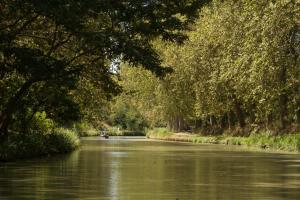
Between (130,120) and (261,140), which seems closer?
(261,140)

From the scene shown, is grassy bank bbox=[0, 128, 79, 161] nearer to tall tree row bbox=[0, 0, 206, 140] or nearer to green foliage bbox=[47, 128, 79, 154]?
green foliage bbox=[47, 128, 79, 154]

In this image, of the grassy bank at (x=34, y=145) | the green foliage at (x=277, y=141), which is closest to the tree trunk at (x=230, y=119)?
the green foliage at (x=277, y=141)

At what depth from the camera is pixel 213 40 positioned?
64.8 meters

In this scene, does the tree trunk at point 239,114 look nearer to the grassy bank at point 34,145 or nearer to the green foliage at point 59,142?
the green foliage at point 59,142

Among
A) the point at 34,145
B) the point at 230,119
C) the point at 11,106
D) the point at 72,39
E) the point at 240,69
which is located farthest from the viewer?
the point at 230,119

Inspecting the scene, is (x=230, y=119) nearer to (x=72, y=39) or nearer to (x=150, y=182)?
(x=72, y=39)

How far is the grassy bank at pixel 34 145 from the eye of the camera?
34.7 metres

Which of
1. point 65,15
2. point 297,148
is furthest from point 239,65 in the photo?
point 65,15

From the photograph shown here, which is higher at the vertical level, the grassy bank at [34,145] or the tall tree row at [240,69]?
the tall tree row at [240,69]

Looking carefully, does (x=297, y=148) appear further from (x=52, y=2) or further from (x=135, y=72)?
(x=135, y=72)

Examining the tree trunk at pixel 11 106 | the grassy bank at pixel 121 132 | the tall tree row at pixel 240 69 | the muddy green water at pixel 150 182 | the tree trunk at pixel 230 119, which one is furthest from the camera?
the grassy bank at pixel 121 132

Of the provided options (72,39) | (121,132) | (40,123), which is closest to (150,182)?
(72,39)

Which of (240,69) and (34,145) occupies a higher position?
(240,69)

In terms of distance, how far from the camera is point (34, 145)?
128 ft
